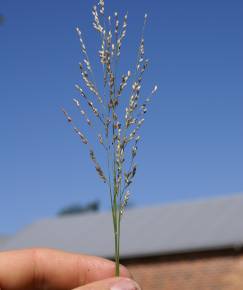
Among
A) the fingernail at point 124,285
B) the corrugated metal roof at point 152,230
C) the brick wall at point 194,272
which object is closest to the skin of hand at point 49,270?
the fingernail at point 124,285

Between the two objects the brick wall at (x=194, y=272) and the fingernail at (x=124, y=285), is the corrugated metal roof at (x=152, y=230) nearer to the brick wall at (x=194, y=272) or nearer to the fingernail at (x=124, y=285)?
the brick wall at (x=194, y=272)

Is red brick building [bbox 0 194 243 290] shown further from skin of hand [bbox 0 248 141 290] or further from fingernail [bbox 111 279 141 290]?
fingernail [bbox 111 279 141 290]

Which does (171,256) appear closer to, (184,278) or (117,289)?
(184,278)

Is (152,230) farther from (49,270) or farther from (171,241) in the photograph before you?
(49,270)

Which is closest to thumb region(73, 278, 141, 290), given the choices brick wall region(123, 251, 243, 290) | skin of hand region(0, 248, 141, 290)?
skin of hand region(0, 248, 141, 290)

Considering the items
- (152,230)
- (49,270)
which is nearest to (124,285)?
(49,270)

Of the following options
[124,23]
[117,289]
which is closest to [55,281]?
[117,289]
